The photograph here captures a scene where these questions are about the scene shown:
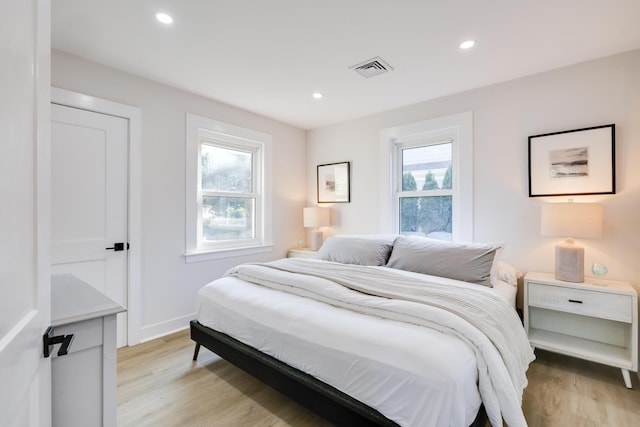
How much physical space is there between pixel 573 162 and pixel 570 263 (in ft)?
2.80

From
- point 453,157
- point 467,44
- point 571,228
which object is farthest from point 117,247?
point 571,228

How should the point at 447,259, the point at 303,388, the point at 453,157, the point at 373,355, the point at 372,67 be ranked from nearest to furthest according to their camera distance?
the point at 373,355
the point at 303,388
the point at 447,259
the point at 372,67
the point at 453,157

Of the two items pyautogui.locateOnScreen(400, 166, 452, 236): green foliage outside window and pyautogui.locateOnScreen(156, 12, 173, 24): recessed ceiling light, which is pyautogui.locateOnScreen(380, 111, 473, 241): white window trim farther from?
pyautogui.locateOnScreen(156, 12, 173, 24): recessed ceiling light

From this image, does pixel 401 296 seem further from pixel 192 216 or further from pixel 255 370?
pixel 192 216

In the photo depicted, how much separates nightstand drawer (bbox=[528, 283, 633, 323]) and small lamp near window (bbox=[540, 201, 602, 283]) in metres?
0.12

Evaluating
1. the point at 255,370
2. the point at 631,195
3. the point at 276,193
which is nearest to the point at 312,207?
the point at 276,193

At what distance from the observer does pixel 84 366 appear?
965mm

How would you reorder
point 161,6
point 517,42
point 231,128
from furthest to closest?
point 231,128
point 517,42
point 161,6

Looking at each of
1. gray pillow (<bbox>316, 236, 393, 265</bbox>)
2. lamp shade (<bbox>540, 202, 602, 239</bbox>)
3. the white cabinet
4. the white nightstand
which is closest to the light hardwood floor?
the white nightstand

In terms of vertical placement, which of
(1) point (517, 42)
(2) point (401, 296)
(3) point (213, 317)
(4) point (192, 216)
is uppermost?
(1) point (517, 42)

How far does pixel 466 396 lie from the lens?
3.94 ft

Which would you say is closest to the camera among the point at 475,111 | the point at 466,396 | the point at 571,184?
the point at 466,396

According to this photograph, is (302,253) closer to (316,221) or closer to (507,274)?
(316,221)

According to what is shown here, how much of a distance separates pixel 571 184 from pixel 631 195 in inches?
14.4
